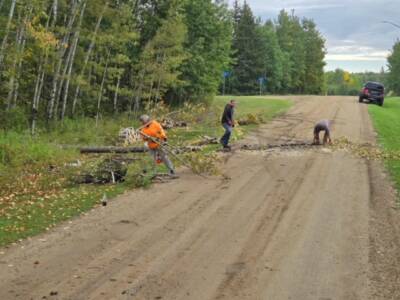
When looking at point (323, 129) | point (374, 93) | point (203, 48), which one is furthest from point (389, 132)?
point (374, 93)

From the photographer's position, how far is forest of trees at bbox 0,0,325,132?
21.6m

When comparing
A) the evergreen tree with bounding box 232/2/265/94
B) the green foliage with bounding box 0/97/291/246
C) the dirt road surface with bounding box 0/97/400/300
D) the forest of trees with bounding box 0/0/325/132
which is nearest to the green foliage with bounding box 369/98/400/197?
the dirt road surface with bounding box 0/97/400/300

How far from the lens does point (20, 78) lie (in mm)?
23344

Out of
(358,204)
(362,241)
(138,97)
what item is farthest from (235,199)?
(138,97)

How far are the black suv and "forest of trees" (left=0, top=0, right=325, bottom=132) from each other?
11810 mm

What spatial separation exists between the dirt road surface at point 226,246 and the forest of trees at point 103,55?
9666 mm

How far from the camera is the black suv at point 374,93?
44781 millimetres

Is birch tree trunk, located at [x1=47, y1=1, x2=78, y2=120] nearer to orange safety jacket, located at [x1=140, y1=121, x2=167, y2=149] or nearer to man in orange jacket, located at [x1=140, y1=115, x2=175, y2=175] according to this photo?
man in orange jacket, located at [x1=140, y1=115, x2=175, y2=175]

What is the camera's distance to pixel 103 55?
2959 centimetres

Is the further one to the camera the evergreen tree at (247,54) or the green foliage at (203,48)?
the evergreen tree at (247,54)

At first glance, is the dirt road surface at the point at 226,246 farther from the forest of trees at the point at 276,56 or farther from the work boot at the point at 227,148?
the forest of trees at the point at 276,56

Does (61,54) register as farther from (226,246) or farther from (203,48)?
(203,48)

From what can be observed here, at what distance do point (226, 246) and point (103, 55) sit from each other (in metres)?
22.1

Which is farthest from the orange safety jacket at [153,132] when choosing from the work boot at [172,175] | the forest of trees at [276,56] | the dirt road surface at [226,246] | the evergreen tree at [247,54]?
the evergreen tree at [247,54]
